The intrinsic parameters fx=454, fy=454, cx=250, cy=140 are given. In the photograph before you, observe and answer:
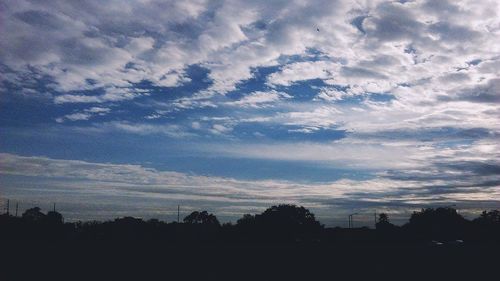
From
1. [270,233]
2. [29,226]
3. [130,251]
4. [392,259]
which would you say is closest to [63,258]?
[130,251]

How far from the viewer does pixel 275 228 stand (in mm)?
92188

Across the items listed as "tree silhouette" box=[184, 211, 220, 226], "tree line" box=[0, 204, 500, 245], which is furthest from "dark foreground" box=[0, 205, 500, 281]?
"tree silhouette" box=[184, 211, 220, 226]

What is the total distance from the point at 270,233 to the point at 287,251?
51.8 m

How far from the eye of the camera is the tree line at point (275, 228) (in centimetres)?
6506

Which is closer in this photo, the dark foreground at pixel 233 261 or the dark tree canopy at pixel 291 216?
the dark foreground at pixel 233 261

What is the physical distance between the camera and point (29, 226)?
2530 inches

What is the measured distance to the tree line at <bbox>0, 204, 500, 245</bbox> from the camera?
65.1m

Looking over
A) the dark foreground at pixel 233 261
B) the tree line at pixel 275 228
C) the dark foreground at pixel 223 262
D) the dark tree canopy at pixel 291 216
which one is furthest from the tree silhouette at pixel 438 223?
the dark foreground at pixel 223 262

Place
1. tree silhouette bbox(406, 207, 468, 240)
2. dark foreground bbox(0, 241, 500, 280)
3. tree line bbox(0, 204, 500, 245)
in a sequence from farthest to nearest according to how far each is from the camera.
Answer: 1. tree silhouette bbox(406, 207, 468, 240)
2. tree line bbox(0, 204, 500, 245)
3. dark foreground bbox(0, 241, 500, 280)

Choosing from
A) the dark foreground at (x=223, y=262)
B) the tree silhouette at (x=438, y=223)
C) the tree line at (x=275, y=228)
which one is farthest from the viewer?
the tree silhouette at (x=438, y=223)

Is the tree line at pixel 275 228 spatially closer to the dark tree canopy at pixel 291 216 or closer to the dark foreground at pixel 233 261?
the dark tree canopy at pixel 291 216

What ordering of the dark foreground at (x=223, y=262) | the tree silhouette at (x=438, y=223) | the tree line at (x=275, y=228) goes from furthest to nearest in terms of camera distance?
the tree silhouette at (x=438, y=223), the tree line at (x=275, y=228), the dark foreground at (x=223, y=262)

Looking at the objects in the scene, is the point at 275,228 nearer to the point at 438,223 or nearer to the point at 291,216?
the point at 291,216

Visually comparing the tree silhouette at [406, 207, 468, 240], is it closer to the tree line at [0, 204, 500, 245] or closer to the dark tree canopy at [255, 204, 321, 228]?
the tree line at [0, 204, 500, 245]
